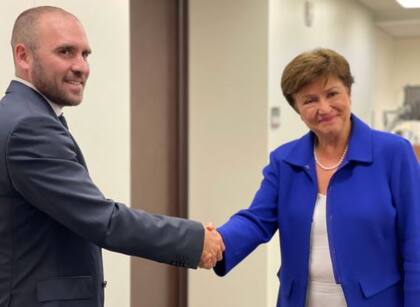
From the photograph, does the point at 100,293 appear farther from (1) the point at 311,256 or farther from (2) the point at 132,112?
(2) the point at 132,112

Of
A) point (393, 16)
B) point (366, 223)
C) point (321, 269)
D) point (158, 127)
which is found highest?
point (393, 16)

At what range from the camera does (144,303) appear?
11.6ft

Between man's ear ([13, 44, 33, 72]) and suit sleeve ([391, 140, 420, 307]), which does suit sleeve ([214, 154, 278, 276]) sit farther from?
man's ear ([13, 44, 33, 72])

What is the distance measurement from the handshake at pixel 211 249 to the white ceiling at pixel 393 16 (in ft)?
16.7

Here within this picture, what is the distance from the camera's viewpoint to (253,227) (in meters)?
2.01

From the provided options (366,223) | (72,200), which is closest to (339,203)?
(366,223)

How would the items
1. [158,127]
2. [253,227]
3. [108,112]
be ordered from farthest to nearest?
1. [158,127]
2. [108,112]
3. [253,227]

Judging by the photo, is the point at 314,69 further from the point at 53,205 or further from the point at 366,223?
the point at 53,205

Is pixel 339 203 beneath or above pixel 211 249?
above

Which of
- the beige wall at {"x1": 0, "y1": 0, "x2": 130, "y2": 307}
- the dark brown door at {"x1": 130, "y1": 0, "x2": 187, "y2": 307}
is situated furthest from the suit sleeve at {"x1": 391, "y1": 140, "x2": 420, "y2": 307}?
the dark brown door at {"x1": 130, "y1": 0, "x2": 187, "y2": 307}

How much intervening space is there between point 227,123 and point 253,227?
1.90m

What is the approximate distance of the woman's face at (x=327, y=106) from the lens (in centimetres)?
185

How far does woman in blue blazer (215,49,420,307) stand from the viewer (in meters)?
1.74

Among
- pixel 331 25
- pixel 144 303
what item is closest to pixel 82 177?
pixel 144 303
